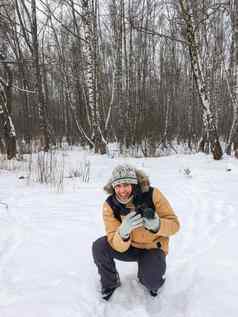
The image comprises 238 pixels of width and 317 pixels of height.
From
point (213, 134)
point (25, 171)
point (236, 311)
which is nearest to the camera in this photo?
point (236, 311)

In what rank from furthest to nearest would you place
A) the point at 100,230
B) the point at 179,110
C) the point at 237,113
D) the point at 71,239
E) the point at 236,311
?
1. the point at 179,110
2. the point at 237,113
3. the point at 100,230
4. the point at 71,239
5. the point at 236,311

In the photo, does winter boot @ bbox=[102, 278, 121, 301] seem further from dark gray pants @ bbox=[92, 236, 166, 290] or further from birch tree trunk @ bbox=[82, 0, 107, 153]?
birch tree trunk @ bbox=[82, 0, 107, 153]

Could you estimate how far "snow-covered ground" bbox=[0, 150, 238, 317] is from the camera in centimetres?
225

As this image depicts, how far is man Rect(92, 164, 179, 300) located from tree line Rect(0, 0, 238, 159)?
5.60m

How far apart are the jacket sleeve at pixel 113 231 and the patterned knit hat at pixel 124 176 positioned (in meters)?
0.24

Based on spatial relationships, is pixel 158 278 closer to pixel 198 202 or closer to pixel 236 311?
pixel 236 311

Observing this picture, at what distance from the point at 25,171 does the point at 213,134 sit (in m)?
4.53

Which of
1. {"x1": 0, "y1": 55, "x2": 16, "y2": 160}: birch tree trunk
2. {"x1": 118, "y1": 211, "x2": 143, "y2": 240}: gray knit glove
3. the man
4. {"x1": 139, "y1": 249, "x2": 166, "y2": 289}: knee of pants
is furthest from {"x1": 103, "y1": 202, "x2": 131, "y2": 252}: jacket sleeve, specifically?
{"x1": 0, "y1": 55, "x2": 16, "y2": 160}: birch tree trunk

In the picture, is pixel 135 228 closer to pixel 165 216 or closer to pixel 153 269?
pixel 165 216

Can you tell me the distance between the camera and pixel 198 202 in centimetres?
469

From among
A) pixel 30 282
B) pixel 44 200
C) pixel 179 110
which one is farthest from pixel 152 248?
pixel 179 110

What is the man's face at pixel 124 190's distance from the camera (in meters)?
2.26

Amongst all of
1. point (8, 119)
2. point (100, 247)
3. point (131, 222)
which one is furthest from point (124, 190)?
point (8, 119)

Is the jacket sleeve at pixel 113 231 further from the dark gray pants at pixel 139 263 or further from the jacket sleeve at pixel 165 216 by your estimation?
the jacket sleeve at pixel 165 216
